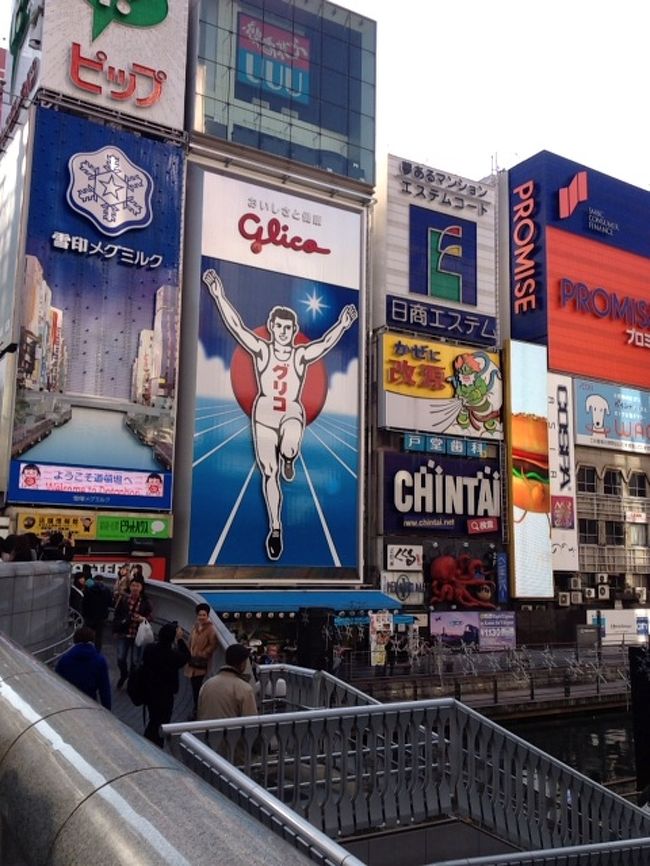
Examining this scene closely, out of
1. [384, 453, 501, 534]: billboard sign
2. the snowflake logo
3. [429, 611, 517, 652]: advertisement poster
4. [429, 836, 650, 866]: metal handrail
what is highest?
the snowflake logo

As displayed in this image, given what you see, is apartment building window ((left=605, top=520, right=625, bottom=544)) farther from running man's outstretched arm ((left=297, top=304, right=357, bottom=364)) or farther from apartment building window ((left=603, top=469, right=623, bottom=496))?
running man's outstretched arm ((left=297, top=304, right=357, bottom=364))

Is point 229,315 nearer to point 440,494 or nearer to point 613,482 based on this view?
point 440,494

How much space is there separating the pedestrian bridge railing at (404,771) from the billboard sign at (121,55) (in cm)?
3139

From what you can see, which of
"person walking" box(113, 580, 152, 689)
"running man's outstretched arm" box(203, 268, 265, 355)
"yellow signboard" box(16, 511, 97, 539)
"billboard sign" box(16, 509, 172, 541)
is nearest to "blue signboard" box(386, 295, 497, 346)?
"running man's outstretched arm" box(203, 268, 265, 355)

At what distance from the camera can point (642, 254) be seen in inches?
2057

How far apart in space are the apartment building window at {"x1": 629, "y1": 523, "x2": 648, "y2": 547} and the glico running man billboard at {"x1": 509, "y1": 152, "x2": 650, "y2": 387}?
867 centimetres

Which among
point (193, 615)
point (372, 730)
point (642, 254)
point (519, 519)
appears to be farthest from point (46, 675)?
point (642, 254)

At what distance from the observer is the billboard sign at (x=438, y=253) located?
1655 inches

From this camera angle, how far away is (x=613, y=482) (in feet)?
158

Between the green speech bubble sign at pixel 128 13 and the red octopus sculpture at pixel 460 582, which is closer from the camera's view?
the green speech bubble sign at pixel 128 13

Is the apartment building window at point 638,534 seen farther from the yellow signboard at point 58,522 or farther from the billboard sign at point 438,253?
the yellow signboard at point 58,522

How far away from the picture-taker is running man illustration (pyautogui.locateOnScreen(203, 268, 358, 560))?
1375 inches

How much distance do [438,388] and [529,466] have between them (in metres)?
6.70

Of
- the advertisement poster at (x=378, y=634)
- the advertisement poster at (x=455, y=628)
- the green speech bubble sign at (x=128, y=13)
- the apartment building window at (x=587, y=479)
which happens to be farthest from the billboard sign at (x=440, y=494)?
the green speech bubble sign at (x=128, y=13)
